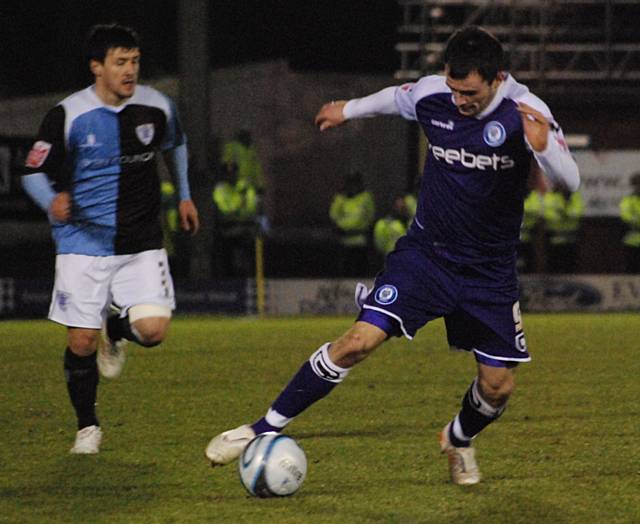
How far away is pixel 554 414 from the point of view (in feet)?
28.1

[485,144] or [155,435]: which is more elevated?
[485,144]

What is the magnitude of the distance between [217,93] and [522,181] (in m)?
18.1

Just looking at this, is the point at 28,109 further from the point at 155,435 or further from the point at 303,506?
the point at 303,506

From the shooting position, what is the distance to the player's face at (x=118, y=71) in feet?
22.5

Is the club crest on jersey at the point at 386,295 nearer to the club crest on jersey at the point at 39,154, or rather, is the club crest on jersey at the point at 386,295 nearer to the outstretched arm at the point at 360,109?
the outstretched arm at the point at 360,109

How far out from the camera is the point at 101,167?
703 cm

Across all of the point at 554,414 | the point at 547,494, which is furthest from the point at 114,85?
the point at 554,414

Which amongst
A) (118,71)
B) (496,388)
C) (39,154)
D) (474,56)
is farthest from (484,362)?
(39,154)

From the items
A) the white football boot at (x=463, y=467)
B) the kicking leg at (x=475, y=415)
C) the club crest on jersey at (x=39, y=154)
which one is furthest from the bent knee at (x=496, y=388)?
the club crest on jersey at (x=39, y=154)

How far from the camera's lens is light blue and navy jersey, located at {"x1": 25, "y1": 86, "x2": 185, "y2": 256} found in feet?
22.8

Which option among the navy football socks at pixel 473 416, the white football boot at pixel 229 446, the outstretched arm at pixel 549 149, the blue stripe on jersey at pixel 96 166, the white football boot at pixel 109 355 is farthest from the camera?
the white football boot at pixel 109 355

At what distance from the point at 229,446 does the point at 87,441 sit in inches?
50.7

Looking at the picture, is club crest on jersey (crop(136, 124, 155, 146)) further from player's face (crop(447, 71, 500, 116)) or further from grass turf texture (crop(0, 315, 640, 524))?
player's face (crop(447, 71, 500, 116))

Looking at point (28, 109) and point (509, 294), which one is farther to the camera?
point (28, 109)
